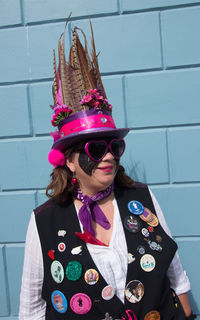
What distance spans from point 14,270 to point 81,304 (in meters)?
1.15

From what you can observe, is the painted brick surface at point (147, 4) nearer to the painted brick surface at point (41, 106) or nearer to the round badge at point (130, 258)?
Result: the painted brick surface at point (41, 106)

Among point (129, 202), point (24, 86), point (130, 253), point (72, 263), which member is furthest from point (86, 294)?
point (24, 86)

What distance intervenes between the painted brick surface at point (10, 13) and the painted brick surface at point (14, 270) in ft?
5.68

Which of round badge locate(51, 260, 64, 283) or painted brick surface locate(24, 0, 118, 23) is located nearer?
round badge locate(51, 260, 64, 283)

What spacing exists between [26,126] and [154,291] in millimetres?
1452

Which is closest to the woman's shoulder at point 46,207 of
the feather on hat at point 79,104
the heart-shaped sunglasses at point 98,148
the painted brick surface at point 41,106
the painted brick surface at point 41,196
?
the feather on hat at point 79,104

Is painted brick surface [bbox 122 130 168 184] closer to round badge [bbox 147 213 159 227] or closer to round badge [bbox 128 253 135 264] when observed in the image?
round badge [bbox 147 213 159 227]

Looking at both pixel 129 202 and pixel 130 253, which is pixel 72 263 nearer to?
pixel 130 253

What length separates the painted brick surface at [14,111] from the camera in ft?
6.73

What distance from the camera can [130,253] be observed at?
1261 millimetres

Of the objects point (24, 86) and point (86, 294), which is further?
point (24, 86)

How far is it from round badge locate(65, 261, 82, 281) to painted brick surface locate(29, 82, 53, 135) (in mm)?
1108

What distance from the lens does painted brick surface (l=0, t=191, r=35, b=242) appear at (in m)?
2.10

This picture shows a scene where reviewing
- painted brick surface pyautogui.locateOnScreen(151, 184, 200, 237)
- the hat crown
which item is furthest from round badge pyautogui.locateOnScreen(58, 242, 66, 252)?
painted brick surface pyautogui.locateOnScreen(151, 184, 200, 237)
